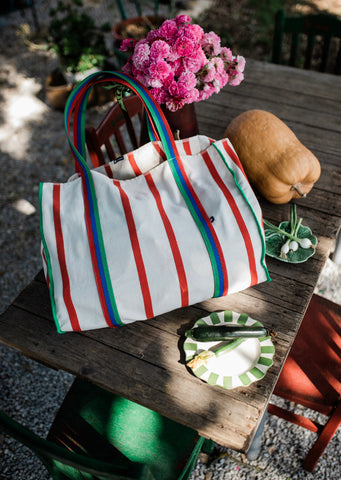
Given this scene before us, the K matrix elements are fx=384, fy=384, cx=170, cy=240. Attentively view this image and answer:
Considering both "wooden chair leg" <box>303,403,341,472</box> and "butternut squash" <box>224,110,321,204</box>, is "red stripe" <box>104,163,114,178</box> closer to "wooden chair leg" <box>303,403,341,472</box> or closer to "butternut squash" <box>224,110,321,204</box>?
"butternut squash" <box>224,110,321,204</box>

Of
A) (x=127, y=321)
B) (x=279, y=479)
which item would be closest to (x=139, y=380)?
(x=127, y=321)

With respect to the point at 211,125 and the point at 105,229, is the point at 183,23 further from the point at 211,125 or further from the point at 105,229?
the point at 105,229

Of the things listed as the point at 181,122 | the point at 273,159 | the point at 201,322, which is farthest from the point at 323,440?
the point at 181,122

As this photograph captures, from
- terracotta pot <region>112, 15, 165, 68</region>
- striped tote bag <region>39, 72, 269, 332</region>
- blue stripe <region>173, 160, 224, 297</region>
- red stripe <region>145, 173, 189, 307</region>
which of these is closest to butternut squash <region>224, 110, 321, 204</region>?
striped tote bag <region>39, 72, 269, 332</region>

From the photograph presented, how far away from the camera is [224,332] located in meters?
0.97

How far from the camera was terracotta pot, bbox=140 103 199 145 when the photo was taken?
4.39 feet

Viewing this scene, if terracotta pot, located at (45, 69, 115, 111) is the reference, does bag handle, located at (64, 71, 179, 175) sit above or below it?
above

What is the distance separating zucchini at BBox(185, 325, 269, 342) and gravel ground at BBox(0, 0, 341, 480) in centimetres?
103

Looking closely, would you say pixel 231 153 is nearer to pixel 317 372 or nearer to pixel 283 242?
pixel 283 242

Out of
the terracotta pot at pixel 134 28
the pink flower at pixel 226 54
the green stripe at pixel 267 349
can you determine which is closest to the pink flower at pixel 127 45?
the pink flower at pixel 226 54

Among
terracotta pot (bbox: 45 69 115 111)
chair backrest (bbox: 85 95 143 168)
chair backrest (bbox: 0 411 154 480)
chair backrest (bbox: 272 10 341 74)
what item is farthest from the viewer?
terracotta pot (bbox: 45 69 115 111)

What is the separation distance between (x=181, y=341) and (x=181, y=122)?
760 mm

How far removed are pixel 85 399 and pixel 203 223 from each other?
0.77 meters

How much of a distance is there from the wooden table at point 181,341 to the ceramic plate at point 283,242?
0.09 feet
